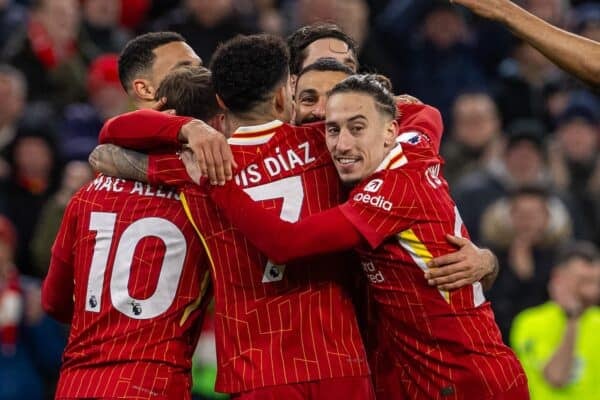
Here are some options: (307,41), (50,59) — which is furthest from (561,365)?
(50,59)

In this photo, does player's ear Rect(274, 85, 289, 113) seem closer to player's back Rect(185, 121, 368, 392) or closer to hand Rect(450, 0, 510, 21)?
player's back Rect(185, 121, 368, 392)

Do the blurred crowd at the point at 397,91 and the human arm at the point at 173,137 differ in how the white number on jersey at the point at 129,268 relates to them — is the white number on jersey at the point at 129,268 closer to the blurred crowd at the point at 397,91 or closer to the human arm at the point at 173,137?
the human arm at the point at 173,137

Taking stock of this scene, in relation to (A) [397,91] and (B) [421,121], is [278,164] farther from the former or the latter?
(A) [397,91]

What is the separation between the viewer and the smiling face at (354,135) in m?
5.30

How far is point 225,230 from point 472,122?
6.36 metres

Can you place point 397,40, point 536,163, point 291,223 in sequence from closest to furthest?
point 291,223 → point 536,163 → point 397,40

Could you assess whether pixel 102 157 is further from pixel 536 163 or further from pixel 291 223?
pixel 536 163

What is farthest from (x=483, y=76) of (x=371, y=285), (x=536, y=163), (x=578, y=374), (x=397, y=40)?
(x=371, y=285)

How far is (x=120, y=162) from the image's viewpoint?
5559 millimetres

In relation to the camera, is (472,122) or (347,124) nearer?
(347,124)

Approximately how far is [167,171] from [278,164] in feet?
1.43

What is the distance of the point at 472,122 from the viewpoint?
37.6ft

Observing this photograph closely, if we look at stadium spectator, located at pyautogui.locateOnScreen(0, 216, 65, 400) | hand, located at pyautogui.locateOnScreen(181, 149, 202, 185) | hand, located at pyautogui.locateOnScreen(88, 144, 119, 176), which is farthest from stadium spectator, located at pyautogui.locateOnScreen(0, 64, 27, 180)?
hand, located at pyautogui.locateOnScreen(181, 149, 202, 185)

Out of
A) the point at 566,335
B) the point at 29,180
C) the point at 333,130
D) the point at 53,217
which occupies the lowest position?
the point at 566,335
